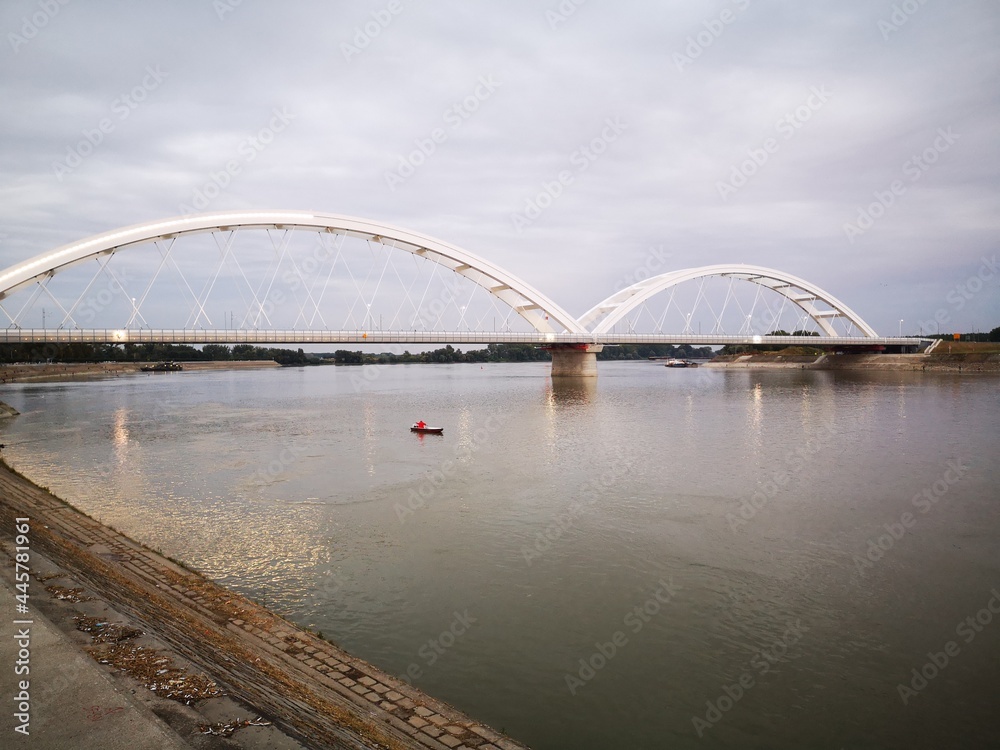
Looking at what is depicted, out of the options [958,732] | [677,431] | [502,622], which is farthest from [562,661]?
[677,431]

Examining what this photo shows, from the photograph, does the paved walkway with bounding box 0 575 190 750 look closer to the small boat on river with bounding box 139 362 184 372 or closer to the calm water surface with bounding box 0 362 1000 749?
the calm water surface with bounding box 0 362 1000 749

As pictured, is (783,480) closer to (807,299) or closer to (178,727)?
(178,727)

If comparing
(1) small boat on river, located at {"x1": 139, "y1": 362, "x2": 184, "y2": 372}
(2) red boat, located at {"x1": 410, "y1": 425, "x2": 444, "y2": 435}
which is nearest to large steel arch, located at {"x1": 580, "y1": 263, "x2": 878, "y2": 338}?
(2) red boat, located at {"x1": 410, "y1": 425, "x2": 444, "y2": 435}

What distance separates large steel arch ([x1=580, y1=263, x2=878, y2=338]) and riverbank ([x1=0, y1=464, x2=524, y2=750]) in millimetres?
56667

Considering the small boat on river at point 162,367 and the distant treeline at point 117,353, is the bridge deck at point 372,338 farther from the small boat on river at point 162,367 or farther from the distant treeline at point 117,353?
the small boat on river at point 162,367

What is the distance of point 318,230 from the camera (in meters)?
45.4

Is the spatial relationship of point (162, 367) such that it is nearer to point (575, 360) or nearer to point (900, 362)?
point (575, 360)

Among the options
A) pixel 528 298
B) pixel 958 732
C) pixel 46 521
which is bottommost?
pixel 958 732

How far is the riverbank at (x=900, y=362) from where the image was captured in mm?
73562

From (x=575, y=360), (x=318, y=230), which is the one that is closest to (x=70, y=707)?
(x=318, y=230)

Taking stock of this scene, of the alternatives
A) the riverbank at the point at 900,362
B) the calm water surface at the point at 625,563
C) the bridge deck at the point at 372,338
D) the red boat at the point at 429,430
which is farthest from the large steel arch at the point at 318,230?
the riverbank at the point at 900,362

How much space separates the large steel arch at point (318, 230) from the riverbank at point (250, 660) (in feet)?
113

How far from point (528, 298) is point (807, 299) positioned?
40.2 metres

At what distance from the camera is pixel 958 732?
5.99 m
